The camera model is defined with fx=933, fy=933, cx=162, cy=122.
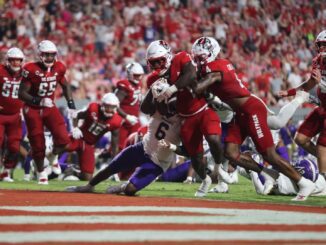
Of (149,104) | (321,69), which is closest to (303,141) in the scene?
(321,69)

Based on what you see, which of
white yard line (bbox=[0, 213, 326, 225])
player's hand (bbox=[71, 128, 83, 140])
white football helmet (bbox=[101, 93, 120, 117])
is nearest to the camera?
white yard line (bbox=[0, 213, 326, 225])

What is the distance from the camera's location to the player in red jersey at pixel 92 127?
13.0 m

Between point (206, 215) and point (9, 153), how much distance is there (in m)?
6.40

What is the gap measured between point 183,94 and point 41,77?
3171 mm

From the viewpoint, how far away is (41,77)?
37.8ft

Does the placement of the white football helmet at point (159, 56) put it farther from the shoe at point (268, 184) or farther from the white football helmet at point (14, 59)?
the white football helmet at point (14, 59)

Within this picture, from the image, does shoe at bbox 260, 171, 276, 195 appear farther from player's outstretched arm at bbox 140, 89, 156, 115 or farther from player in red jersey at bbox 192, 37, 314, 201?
player's outstretched arm at bbox 140, 89, 156, 115

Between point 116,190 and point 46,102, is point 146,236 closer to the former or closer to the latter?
point 116,190

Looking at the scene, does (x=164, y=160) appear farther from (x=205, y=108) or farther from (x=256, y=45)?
(x=256, y=45)

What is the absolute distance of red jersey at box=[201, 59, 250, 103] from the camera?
8.61 metres

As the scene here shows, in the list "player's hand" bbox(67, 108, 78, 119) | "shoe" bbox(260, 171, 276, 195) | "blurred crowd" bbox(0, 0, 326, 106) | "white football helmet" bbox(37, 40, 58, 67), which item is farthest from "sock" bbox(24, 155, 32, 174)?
"blurred crowd" bbox(0, 0, 326, 106)

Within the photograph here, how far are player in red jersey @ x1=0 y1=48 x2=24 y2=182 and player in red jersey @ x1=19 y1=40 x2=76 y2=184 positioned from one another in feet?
→ 2.66

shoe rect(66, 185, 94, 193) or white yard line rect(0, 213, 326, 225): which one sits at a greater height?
white yard line rect(0, 213, 326, 225)

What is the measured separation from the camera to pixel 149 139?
8953 mm
